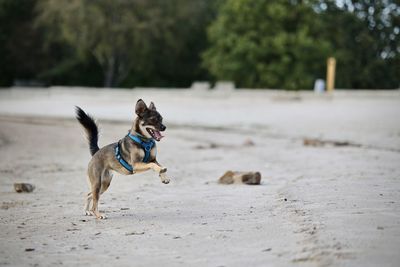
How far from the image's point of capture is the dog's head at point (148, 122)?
31.4ft

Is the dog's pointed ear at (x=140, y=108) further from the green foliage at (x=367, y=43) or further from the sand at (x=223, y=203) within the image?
the green foliage at (x=367, y=43)

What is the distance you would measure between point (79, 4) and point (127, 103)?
18.6 metres

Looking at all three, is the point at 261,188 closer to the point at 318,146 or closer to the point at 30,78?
the point at 318,146

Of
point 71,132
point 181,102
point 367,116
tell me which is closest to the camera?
point 367,116

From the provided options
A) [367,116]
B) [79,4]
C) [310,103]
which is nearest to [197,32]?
[79,4]

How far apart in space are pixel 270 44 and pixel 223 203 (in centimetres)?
4201

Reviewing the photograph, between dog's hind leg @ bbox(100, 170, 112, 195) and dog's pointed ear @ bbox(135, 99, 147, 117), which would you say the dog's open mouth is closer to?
dog's pointed ear @ bbox(135, 99, 147, 117)

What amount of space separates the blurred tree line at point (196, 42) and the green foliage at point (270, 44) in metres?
0.08

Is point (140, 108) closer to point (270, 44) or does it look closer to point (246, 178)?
point (246, 178)

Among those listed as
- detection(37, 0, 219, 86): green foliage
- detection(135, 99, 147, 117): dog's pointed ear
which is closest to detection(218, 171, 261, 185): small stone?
detection(135, 99, 147, 117): dog's pointed ear

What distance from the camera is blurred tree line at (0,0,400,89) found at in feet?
161

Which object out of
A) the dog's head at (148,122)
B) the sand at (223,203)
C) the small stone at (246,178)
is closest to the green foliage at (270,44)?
the sand at (223,203)

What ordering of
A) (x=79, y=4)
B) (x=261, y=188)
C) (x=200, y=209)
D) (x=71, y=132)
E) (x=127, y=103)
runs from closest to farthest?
(x=200, y=209)
(x=261, y=188)
(x=71, y=132)
(x=127, y=103)
(x=79, y=4)

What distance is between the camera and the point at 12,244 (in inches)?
317
